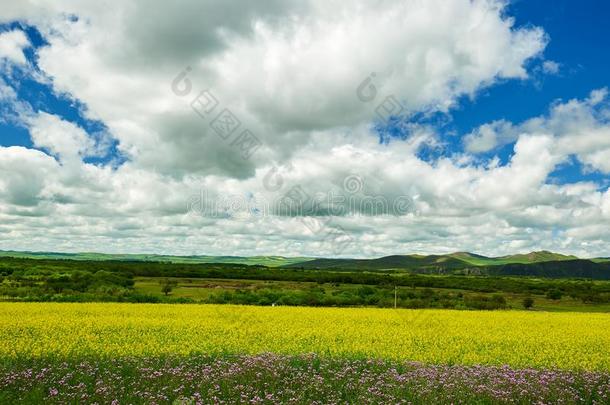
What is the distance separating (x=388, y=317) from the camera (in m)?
30.6

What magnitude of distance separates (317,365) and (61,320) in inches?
693

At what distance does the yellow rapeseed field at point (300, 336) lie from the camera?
16547mm

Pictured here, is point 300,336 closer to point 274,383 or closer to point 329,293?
point 274,383

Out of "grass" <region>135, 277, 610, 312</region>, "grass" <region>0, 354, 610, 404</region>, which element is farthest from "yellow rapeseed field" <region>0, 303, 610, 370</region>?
"grass" <region>135, 277, 610, 312</region>

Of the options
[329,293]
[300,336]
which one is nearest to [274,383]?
[300,336]

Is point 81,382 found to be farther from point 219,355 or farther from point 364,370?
point 364,370

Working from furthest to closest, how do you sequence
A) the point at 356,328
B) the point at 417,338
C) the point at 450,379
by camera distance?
1. the point at 356,328
2. the point at 417,338
3. the point at 450,379

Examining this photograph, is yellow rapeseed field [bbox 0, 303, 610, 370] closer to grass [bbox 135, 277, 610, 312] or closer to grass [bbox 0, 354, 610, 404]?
grass [bbox 0, 354, 610, 404]

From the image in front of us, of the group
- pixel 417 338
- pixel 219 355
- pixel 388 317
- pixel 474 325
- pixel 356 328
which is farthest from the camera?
pixel 388 317

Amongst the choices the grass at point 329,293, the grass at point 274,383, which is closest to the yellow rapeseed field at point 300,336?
the grass at point 274,383

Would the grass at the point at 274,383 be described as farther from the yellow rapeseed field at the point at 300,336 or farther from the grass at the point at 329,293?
the grass at the point at 329,293

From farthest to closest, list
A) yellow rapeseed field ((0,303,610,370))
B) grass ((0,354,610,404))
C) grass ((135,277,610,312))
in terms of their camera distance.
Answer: grass ((135,277,610,312))
yellow rapeseed field ((0,303,610,370))
grass ((0,354,610,404))

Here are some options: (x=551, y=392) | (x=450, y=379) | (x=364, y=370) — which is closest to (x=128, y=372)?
(x=364, y=370)

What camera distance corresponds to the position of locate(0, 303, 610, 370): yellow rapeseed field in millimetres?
16547
